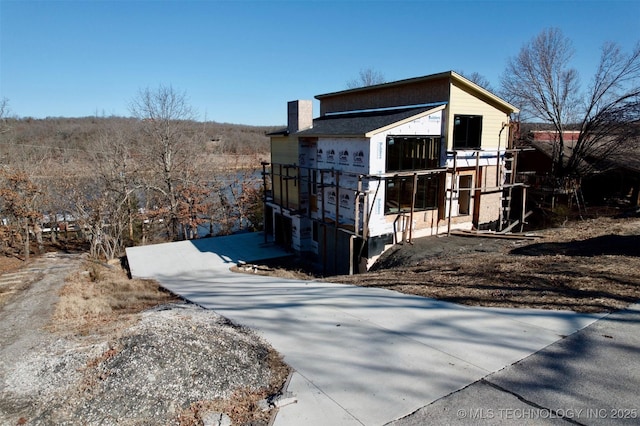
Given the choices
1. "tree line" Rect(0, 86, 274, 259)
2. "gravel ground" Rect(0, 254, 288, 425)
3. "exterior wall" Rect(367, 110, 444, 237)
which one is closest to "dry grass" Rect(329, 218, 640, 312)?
"exterior wall" Rect(367, 110, 444, 237)

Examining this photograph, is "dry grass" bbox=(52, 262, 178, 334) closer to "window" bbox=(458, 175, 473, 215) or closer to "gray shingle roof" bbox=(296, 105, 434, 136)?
"gray shingle roof" bbox=(296, 105, 434, 136)

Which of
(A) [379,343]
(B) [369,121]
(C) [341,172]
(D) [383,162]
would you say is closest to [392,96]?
(B) [369,121]

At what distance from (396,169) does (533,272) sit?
6666mm

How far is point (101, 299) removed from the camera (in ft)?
35.6

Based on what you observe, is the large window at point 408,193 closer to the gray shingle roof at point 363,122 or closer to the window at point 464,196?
the window at point 464,196

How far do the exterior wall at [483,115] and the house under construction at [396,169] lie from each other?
38mm

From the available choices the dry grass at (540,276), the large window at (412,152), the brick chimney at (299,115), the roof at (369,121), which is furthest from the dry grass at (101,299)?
the brick chimney at (299,115)

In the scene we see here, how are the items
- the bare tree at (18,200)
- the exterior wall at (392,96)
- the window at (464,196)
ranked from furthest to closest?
1. the bare tree at (18,200)
2. the window at (464,196)
3. the exterior wall at (392,96)

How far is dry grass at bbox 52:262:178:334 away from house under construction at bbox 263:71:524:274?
669 cm

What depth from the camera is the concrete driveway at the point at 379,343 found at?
4418 mm

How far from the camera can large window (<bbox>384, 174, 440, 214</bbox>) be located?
14.4m

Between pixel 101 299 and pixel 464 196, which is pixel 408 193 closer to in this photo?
pixel 464 196

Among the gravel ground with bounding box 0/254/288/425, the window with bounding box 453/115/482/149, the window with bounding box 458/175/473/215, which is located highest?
the window with bounding box 453/115/482/149

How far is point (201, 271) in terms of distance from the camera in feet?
55.4
